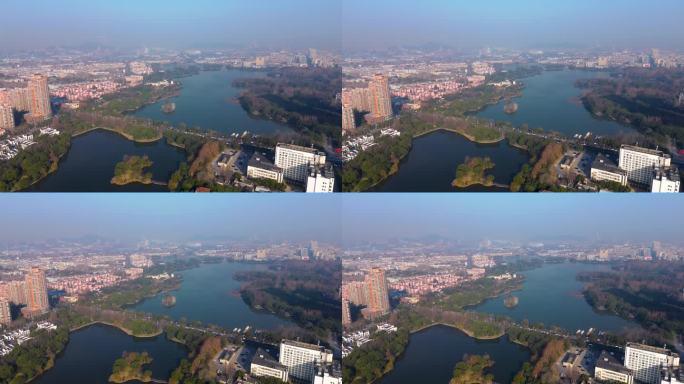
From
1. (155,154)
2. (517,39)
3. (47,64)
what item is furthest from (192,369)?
(517,39)

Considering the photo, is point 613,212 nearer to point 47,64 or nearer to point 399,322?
point 399,322

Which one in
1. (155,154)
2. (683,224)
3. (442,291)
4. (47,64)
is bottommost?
(442,291)

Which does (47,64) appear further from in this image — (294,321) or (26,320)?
(294,321)

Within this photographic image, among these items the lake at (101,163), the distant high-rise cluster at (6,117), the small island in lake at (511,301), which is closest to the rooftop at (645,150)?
the small island in lake at (511,301)

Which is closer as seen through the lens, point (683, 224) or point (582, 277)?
point (683, 224)

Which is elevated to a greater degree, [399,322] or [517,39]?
[517,39]

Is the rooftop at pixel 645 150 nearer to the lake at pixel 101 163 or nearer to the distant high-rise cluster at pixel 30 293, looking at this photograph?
the lake at pixel 101 163

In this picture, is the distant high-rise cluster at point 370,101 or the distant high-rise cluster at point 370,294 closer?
the distant high-rise cluster at point 370,101
